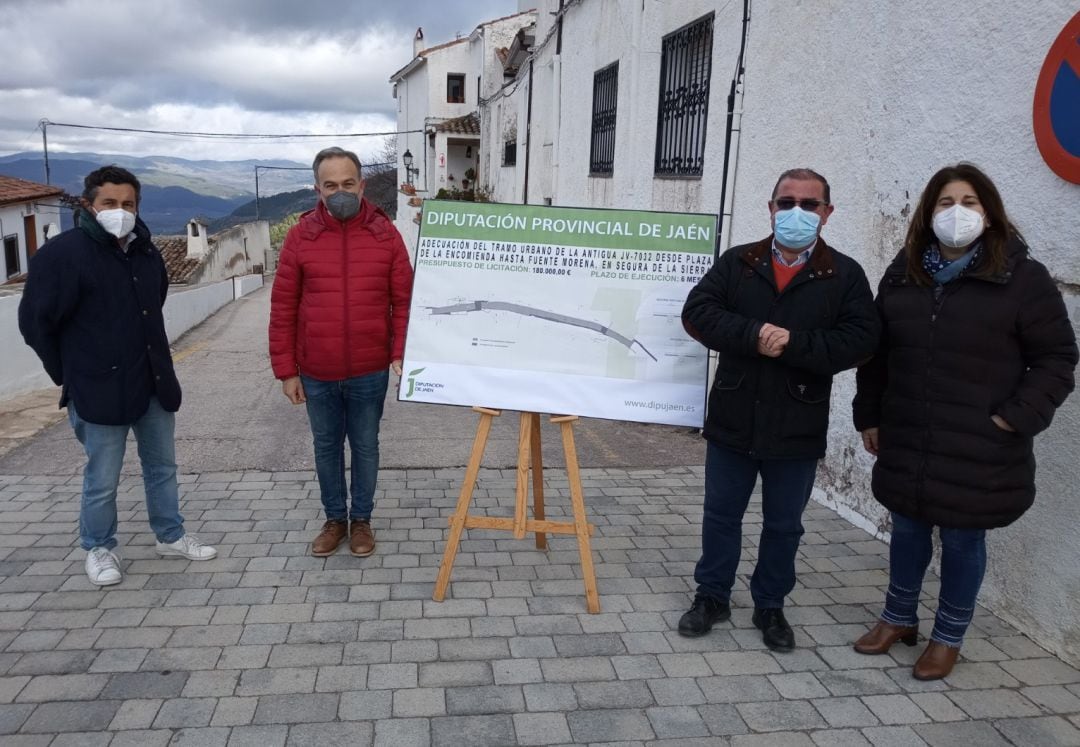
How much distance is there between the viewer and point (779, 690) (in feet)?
10.2

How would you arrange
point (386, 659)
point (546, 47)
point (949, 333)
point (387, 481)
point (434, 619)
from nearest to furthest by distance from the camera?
point (949, 333) → point (386, 659) → point (434, 619) → point (387, 481) → point (546, 47)

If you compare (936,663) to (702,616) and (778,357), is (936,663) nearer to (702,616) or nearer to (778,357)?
(702,616)

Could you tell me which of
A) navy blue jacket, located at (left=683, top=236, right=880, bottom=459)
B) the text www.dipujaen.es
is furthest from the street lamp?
navy blue jacket, located at (left=683, top=236, right=880, bottom=459)

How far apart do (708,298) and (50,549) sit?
361 cm

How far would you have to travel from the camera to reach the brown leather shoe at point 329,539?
4.18m

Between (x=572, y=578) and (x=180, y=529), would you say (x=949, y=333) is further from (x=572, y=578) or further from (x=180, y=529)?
(x=180, y=529)

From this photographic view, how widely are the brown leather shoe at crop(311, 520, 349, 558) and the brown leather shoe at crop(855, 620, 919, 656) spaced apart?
2600 millimetres

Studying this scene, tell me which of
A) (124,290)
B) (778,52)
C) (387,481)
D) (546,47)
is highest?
(546,47)

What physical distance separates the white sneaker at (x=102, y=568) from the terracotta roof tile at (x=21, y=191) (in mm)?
22620

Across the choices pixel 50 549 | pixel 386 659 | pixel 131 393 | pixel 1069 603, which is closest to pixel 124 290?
pixel 131 393

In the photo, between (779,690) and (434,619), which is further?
(434,619)

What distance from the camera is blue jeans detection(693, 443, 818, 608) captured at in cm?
333

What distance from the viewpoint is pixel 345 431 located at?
427cm

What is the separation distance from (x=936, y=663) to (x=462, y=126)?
28261mm
